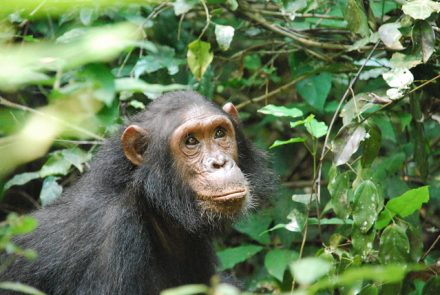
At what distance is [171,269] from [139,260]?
1.79 feet

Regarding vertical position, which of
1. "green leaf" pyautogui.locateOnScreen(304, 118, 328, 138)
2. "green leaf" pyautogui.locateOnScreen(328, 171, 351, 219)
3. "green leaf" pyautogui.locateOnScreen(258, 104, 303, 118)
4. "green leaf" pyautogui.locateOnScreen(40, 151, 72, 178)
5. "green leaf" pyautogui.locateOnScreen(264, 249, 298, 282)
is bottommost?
"green leaf" pyautogui.locateOnScreen(264, 249, 298, 282)

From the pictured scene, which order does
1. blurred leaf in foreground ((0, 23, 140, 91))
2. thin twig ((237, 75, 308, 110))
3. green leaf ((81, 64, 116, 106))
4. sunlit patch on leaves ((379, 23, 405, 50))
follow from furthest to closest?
1. thin twig ((237, 75, 308, 110))
2. sunlit patch on leaves ((379, 23, 405, 50))
3. green leaf ((81, 64, 116, 106))
4. blurred leaf in foreground ((0, 23, 140, 91))

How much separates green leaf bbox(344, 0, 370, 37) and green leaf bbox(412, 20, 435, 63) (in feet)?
1.77

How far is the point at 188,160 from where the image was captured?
606 cm

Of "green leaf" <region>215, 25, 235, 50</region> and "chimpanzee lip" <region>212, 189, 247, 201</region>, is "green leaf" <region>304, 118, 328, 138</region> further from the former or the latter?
"green leaf" <region>215, 25, 235, 50</region>

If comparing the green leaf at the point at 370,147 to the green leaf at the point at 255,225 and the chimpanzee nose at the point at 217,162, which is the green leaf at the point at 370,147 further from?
the green leaf at the point at 255,225

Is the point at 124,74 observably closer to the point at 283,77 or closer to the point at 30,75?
the point at 283,77

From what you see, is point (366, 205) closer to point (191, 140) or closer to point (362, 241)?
point (362, 241)

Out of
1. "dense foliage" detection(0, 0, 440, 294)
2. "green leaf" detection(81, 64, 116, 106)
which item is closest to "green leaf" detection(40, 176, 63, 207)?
"dense foliage" detection(0, 0, 440, 294)

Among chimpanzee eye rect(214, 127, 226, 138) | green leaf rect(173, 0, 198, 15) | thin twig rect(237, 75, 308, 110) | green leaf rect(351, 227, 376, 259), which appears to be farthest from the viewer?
thin twig rect(237, 75, 308, 110)

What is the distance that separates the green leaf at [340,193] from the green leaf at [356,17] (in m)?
1.36

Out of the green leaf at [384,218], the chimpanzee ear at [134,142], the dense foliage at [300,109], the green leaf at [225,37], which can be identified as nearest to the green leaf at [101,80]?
the dense foliage at [300,109]

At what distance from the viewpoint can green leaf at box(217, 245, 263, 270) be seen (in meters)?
7.78

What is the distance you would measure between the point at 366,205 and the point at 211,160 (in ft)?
4.27
